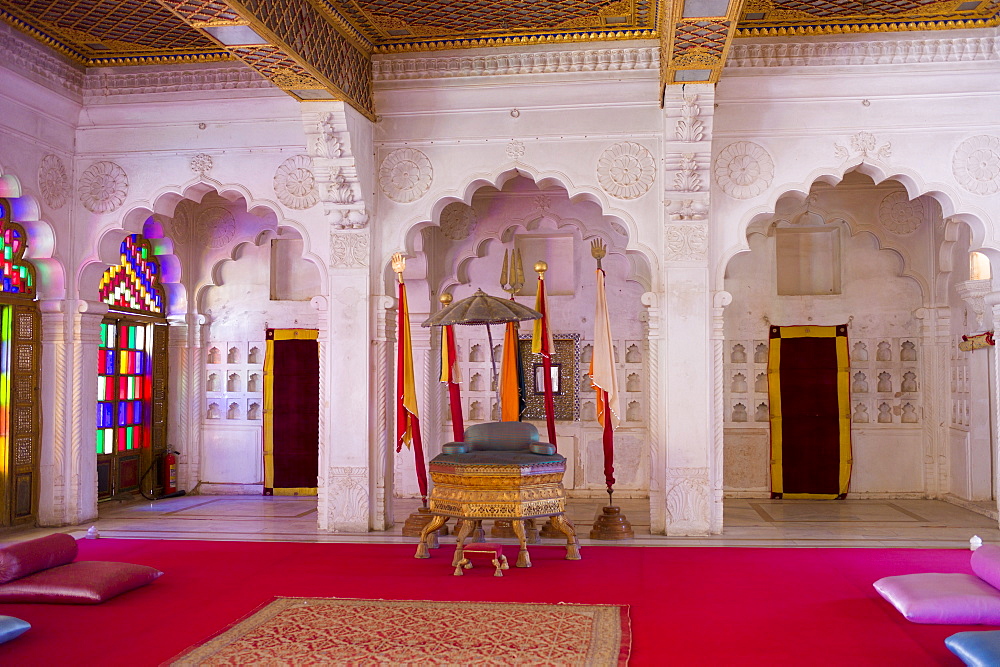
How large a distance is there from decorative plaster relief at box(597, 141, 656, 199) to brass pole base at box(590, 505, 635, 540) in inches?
106

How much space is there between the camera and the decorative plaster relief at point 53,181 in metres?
7.87

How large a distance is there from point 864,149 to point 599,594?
4.41 metres

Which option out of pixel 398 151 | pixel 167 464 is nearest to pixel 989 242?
pixel 398 151

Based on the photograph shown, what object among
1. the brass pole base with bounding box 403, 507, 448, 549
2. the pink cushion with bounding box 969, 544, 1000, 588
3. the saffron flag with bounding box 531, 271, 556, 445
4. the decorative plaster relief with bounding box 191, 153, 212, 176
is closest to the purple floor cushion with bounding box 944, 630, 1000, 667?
the pink cushion with bounding box 969, 544, 1000, 588

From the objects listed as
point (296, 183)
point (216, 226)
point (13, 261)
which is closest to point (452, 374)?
point (296, 183)

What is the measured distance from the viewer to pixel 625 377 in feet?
33.0

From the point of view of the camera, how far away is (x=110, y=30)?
7.32m

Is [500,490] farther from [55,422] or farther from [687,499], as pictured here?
[55,422]

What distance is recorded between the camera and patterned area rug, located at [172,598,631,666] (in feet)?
14.0

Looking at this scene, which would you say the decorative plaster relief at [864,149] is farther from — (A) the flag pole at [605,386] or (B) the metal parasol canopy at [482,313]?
(B) the metal parasol canopy at [482,313]

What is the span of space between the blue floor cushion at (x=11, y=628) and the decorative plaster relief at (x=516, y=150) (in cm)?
508

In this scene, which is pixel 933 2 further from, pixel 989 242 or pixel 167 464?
pixel 167 464

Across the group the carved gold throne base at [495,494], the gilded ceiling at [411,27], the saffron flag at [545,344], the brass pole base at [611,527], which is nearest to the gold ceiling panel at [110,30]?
the gilded ceiling at [411,27]

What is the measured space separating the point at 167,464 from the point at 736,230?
6.89 m
